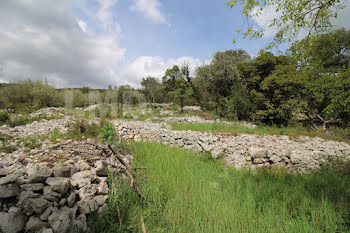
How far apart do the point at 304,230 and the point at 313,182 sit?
→ 1.73m

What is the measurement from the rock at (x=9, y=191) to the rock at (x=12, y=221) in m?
0.24

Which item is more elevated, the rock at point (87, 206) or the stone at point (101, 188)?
the stone at point (101, 188)

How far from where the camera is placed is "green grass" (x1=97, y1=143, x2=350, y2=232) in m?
1.82

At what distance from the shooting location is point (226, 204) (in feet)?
7.11

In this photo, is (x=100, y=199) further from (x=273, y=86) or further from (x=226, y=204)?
(x=273, y=86)

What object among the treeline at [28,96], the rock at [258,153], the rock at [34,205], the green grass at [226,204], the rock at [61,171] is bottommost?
the green grass at [226,204]

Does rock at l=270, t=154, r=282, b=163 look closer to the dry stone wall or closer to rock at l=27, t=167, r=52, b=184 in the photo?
the dry stone wall

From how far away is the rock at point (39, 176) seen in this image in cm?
174

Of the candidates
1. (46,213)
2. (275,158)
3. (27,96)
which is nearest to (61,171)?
(46,213)

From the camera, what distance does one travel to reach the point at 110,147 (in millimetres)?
2906

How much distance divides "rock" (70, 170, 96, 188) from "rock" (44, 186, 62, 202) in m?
0.23

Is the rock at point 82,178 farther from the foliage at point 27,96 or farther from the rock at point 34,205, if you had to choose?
the foliage at point 27,96

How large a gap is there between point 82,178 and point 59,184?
0.28 meters

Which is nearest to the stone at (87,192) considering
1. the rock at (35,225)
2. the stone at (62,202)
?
the stone at (62,202)
